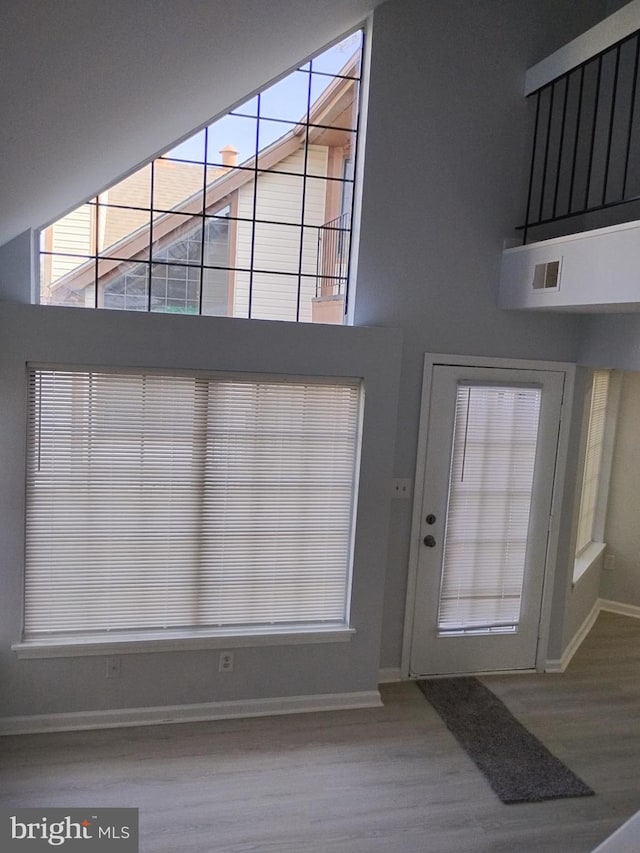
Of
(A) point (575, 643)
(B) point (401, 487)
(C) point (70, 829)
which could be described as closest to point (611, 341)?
(B) point (401, 487)

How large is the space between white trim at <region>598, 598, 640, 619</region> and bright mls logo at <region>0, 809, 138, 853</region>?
14.1ft

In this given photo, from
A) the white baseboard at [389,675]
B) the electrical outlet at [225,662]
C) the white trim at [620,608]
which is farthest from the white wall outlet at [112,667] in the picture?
the white trim at [620,608]

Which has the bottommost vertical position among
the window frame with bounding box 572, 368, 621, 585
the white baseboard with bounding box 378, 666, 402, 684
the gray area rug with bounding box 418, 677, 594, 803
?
the gray area rug with bounding box 418, 677, 594, 803

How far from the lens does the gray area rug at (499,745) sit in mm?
3383

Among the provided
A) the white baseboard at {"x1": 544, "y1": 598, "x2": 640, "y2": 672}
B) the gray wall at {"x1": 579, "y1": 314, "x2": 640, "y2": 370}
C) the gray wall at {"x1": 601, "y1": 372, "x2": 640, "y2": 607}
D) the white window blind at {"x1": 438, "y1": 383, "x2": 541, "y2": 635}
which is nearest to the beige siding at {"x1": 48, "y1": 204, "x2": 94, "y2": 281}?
the white window blind at {"x1": 438, "y1": 383, "x2": 541, "y2": 635}

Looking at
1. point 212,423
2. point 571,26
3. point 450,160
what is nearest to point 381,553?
point 212,423

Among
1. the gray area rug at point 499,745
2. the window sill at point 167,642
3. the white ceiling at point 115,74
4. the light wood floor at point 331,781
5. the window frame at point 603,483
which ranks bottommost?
the light wood floor at point 331,781

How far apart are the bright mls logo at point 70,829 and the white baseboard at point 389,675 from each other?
1.80 meters

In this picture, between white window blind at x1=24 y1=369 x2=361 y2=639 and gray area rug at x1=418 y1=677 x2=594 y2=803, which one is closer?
gray area rug at x1=418 y1=677 x2=594 y2=803

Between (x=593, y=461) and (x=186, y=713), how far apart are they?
362 centimetres

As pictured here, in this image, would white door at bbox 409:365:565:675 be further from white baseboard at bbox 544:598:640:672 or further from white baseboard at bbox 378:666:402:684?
white baseboard at bbox 544:598:640:672

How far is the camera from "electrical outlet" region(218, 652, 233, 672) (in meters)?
3.87

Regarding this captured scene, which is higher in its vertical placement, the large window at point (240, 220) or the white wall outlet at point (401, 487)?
the large window at point (240, 220)

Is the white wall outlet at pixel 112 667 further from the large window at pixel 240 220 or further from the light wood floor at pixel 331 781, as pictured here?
the large window at pixel 240 220
